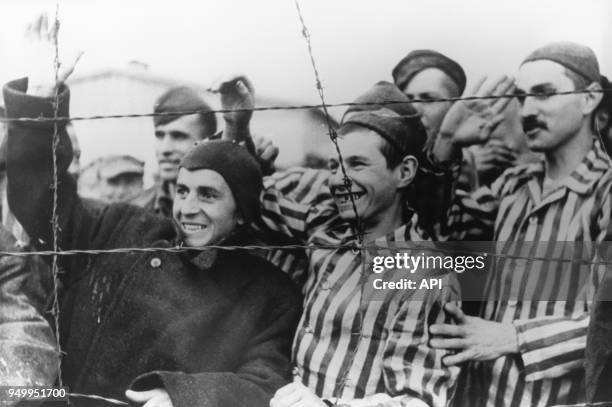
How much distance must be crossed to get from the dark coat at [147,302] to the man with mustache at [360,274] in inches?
4.0

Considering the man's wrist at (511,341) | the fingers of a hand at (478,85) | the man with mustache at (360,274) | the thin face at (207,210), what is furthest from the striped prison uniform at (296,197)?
the man's wrist at (511,341)

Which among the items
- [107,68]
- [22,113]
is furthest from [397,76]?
[22,113]

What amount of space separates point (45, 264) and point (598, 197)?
5.72 ft

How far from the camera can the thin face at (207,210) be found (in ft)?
8.28

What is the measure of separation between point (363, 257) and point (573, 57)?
90 centimetres

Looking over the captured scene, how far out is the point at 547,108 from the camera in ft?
8.18

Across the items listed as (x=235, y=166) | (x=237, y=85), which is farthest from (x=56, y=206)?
(x=237, y=85)

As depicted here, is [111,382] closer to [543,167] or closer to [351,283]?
[351,283]

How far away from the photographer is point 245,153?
2533 mm

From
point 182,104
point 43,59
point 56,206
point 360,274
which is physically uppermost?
point 43,59

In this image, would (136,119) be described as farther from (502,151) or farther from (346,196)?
(502,151)

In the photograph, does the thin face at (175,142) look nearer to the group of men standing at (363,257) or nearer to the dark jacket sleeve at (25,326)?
the group of men standing at (363,257)

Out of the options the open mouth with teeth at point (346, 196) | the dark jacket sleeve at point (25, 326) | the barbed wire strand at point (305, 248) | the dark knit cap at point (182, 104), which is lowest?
the dark jacket sleeve at point (25, 326)

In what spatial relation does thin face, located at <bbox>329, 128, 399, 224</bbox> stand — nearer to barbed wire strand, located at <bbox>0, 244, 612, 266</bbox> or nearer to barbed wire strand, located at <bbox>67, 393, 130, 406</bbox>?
barbed wire strand, located at <bbox>0, 244, 612, 266</bbox>
